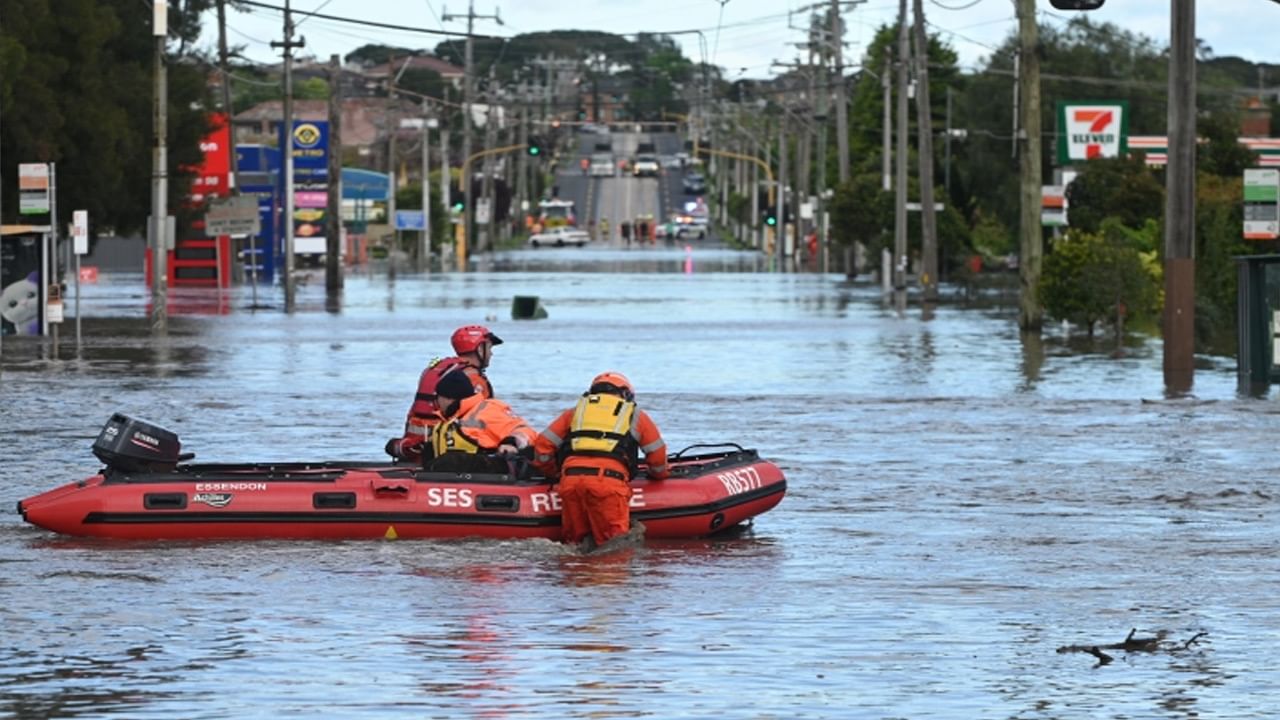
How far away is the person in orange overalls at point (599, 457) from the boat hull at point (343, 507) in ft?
1.17

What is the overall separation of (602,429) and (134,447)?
10.9 feet

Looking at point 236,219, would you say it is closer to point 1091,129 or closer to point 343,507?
point 1091,129

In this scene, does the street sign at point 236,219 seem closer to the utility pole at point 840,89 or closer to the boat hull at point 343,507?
the utility pole at point 840,89

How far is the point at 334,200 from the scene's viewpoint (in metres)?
82.6

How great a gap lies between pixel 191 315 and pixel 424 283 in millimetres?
31986

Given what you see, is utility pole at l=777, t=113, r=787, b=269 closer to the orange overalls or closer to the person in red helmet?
the person in red helmet

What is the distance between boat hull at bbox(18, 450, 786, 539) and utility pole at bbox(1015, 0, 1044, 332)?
3547 centimetres

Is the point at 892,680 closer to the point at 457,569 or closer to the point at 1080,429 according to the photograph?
the point at 457,569

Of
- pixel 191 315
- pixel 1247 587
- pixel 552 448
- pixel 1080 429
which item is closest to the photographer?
pixel 1247 587

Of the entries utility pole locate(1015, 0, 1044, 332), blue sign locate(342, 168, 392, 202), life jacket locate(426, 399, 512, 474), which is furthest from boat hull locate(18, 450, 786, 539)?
blue sign locate(342, 168, 392, 202)

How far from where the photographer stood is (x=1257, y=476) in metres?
23.9

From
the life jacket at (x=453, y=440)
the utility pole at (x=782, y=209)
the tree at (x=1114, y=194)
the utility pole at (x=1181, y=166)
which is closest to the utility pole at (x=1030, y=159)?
the utility pole at (x=1181, y=166)

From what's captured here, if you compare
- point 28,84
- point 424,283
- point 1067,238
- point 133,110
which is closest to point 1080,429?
point 1067,238

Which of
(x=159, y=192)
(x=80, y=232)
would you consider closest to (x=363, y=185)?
(x=159, y=192)
